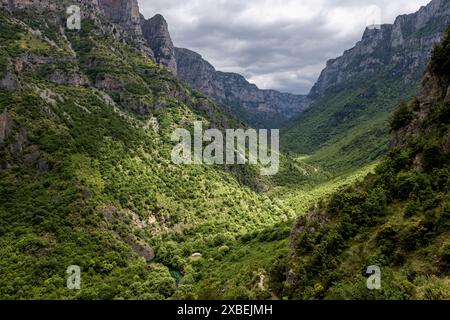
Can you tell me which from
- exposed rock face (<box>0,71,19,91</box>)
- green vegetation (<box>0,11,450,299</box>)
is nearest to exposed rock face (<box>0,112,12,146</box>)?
green vegetation (<box>0,11,450,299</box>)

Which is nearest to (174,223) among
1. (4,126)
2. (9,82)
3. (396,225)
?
(4,126)

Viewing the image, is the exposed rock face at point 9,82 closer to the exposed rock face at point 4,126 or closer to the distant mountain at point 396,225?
the exposed rock face at point 4,126

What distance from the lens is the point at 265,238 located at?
137 metres

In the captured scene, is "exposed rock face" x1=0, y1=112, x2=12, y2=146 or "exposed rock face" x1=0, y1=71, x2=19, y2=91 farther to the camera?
"exposed rock face" x1=0, y1=71, x2=19, y2=91

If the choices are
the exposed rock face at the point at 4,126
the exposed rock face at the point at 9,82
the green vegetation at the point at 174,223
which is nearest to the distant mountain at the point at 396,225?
the green vegetation at the point at 174,223

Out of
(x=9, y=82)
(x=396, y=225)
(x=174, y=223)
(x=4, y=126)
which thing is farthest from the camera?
(x=9, y=82)

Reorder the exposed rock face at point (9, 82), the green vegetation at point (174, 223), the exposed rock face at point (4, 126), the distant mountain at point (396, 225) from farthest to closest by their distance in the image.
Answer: the exposed rock face at point (9, 82) → the exposed rock face at point (4, 126) → the green vegetation at point (174, 223) → the distant mountain at point (396, 225)

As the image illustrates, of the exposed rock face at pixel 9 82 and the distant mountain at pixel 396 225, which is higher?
the exposed rock face at pixel 9 82

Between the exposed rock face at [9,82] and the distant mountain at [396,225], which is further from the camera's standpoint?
the exposed rock face at [9,82]

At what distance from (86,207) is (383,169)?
94229 mm

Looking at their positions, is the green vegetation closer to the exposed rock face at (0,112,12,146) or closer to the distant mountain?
the distant mountain

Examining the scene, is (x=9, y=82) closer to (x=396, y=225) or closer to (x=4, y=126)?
(x=4, y=126)

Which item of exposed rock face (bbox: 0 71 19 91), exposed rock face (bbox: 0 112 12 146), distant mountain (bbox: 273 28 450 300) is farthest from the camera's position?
exposed rock face (bbox: 0 71 19 91)

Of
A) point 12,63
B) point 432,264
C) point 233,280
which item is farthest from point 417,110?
point 12,63
